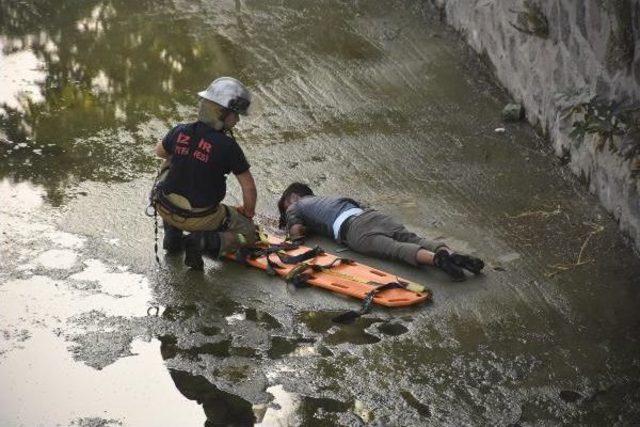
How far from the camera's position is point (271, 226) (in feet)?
26.6

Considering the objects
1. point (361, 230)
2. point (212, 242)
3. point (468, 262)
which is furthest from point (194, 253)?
point (468, 262)

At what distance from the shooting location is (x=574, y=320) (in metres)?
6.69

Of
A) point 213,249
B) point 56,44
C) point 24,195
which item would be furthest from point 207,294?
point 56,44

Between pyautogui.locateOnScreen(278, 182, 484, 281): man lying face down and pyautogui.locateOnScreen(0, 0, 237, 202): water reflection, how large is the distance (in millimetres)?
1562

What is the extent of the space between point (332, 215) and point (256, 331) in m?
1.46

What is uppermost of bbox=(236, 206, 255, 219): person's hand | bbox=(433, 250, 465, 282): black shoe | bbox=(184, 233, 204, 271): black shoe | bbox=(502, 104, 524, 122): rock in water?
bbox=(502, 104, 524, 122): rock in water

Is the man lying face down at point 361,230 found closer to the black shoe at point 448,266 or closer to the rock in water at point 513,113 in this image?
the black shoe at point 448,266

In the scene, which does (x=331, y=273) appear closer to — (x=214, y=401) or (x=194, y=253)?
(x=194, y=253)

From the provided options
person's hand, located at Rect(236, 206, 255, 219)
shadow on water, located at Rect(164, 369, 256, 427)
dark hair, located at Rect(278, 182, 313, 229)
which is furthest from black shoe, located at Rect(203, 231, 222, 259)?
shadow on water, located at Rect(164, 369, 256, 427)

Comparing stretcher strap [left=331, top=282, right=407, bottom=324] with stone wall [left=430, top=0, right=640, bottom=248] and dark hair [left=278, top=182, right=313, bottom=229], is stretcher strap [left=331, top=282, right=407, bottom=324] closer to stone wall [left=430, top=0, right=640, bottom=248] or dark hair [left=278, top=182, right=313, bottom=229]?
dark hair [left=278, top=182, right=313, bottom=229]

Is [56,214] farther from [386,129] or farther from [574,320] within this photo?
[574,320]

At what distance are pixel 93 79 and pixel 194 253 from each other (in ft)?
12.4

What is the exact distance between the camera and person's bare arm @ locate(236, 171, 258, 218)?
7344 mm

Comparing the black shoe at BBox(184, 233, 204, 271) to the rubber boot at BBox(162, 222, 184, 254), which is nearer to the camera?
the black shoe at BBox(184, 233, 204, 271)
